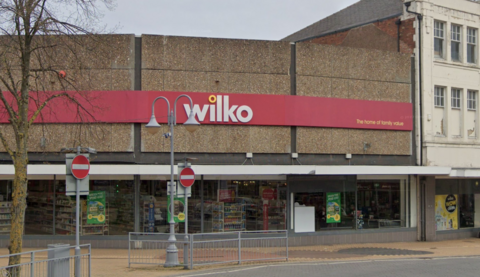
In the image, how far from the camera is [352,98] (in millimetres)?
22438

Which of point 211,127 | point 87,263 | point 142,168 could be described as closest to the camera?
point 87,263

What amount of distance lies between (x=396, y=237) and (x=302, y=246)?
473 cm

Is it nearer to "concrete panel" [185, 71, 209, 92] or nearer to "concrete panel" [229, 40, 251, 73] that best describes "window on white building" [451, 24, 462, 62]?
"concrete panel" [229, 40, 251, 73]

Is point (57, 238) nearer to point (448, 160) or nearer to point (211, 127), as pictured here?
point (211, 127)

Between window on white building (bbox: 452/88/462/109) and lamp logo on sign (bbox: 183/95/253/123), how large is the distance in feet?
34.9

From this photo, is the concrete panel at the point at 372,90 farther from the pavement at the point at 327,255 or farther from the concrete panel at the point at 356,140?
the pavement at the point at 327,255

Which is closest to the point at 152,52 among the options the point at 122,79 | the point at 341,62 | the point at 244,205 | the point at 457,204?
the point at 122,79

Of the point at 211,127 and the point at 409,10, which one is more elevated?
the point at 409,10

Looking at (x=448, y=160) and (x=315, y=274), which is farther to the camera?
(x=448, y=160)

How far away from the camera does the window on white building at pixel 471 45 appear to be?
25969 mm

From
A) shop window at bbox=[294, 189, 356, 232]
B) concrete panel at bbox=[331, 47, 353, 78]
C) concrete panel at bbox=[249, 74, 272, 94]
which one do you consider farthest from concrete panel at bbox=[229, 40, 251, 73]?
shop window at bbox=[294, 189, 356, 232]

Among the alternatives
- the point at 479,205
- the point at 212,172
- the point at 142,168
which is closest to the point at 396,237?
the point at 479,205

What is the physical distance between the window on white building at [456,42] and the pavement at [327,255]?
8509mm

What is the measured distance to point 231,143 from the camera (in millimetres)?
20484
